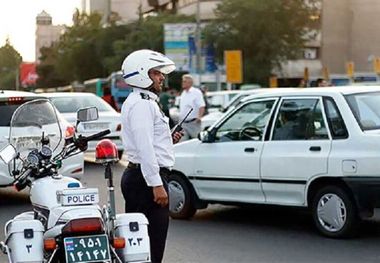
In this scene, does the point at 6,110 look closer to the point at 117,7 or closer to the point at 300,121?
the point at 300,121

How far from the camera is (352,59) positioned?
82938 millimetres

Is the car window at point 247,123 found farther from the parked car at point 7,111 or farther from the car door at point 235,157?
the parked car at point 7,111

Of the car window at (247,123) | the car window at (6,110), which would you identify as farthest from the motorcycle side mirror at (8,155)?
the car window at (6,110)

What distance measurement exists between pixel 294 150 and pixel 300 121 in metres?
0.34

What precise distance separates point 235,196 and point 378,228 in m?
1.61

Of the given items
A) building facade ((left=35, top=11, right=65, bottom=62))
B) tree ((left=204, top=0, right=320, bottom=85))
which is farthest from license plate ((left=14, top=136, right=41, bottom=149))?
building facade ((left=35, top=11, right=65, bottom=62))

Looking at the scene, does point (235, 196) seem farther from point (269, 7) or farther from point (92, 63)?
point (92, 63)

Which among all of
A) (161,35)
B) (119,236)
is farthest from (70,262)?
(161,35)

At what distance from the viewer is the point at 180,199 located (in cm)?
998

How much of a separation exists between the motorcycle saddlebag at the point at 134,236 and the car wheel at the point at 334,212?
11.7 feet

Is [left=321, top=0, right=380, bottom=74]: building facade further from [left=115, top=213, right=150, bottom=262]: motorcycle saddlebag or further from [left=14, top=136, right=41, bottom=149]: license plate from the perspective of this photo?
[left=115, top=213, right=150, bottom=262]: motorcycle saddlebag

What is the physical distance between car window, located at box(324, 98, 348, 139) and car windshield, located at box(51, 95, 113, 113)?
9.74 metres

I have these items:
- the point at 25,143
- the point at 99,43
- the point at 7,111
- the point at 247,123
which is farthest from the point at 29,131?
the point at 99,43

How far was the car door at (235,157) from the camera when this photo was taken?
9.22 m
